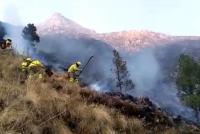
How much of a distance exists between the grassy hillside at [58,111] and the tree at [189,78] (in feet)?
172

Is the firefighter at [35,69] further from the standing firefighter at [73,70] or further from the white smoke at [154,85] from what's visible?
the white smoke at [154,85]

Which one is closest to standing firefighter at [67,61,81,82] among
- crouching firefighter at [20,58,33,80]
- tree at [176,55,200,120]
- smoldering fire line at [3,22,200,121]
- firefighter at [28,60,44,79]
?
firefighter at [28,60,44,79]

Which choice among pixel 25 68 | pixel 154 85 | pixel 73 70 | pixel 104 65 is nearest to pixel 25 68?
pixel 25 68

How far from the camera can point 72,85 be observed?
11727 mm

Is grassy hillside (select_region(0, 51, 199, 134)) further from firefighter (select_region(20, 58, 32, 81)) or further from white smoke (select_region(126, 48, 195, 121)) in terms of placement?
white smoke (select_region(126, 48, 195, 121))

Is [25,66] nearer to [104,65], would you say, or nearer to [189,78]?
[189,78]

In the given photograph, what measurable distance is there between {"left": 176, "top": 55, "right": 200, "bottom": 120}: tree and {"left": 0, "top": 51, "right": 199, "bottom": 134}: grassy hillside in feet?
172

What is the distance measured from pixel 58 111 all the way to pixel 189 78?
187ft

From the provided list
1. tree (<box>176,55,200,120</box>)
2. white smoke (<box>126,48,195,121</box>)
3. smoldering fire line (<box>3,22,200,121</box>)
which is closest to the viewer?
tree (<box>176,55,200,120</box>)

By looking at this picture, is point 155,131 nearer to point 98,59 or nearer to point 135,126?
point 135,126

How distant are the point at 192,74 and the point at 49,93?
56.7 meters

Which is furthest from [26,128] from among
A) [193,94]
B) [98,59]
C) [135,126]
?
[98,59]

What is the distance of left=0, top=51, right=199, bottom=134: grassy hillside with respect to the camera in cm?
805

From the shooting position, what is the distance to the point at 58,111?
30.2 feet
